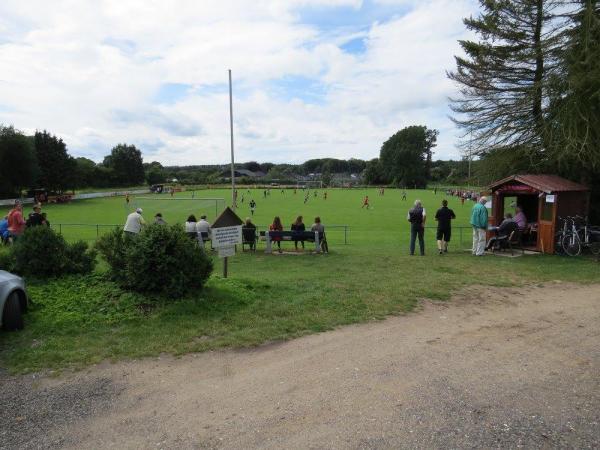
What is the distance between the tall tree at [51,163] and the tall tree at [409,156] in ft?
258

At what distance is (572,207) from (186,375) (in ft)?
46.6

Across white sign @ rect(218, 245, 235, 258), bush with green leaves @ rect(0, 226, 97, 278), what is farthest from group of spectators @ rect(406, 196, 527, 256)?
bush with green leaves @ rect(0, 226, 97, 278)

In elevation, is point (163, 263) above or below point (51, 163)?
below

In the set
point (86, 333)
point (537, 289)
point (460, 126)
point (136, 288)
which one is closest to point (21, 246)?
point (136, 288)

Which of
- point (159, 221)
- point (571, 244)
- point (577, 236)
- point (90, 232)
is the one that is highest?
point (159, 221)

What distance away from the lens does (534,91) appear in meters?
18.0

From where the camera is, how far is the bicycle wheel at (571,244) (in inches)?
549

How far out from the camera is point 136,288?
767 cm

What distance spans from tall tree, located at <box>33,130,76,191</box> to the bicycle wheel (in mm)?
63027

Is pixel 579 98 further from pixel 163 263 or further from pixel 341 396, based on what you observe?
pixel 341 396

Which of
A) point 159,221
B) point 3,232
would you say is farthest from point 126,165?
point 159,221

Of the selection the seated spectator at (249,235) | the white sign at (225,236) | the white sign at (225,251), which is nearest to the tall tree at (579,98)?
the seated spectator at (249,235)

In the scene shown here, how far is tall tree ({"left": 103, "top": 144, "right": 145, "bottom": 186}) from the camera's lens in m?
112

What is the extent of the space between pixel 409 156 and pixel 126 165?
2811 inches
